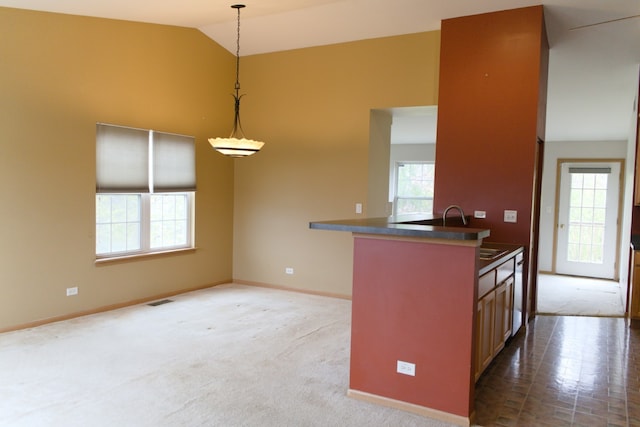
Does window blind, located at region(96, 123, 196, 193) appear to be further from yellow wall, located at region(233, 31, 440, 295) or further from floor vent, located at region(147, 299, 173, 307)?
floor vent, located at region(147, 299, 173, 307)

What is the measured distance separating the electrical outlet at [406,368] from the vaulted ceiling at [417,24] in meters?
3.37

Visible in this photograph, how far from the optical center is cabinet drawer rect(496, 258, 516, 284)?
3389mm

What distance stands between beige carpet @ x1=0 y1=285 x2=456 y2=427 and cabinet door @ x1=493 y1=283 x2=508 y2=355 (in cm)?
101

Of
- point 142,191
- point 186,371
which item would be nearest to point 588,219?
point 142,191

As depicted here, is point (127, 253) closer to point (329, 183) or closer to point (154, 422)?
point (329, 183)

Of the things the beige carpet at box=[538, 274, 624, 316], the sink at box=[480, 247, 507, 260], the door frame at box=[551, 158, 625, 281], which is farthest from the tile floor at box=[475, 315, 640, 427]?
the door frame at box=[551, 158, 625, 281]

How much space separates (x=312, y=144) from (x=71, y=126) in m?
2.72

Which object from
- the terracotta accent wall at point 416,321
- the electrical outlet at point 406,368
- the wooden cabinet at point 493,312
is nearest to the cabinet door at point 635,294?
the wooden cabinet at point 493,312

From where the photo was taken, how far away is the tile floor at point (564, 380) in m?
2.81

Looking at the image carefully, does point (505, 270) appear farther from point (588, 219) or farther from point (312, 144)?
point (588, 219)

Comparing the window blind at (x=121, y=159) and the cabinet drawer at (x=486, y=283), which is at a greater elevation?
the window blind at (x=121, y=159)

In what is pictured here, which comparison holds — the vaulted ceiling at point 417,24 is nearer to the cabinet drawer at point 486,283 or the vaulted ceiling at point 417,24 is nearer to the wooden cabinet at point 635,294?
the wooden cabinet at point 635,294

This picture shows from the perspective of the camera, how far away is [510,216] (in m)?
4.48

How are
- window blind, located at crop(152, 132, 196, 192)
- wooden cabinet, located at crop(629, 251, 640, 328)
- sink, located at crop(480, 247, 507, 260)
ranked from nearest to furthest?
sink, located at crop(480, 247, 507, 260) < wooden cabinet, located at crop(629, 251, 640, 328) < window blind, located at crop(152, 132, 196, 192)
